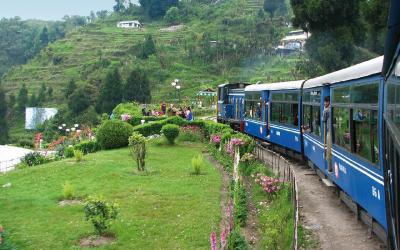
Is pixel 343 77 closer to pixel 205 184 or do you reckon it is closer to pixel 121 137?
pixel 205 184

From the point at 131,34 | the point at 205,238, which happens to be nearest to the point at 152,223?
the point at 205,238

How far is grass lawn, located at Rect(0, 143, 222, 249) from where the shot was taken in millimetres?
11719

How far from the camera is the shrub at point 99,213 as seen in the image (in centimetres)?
1183

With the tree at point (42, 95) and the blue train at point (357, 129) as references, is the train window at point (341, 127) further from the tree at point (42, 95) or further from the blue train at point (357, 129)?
the tree at point (42, 95)

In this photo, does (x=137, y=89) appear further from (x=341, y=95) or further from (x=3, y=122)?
(x=341, y=95)

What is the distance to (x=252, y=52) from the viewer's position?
96.0 m

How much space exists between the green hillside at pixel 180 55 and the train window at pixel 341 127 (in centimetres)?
6226

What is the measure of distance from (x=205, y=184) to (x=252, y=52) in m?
80.3

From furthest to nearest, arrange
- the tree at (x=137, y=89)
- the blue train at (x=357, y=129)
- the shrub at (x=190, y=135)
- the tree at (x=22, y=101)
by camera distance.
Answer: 1. the tree at (x=22, y=101)
2. the tree at (x=137, y=89)
3. the shrub at (x=190, y=135)
4. the blue train at (x=357, y=129)

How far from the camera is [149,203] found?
587 inches

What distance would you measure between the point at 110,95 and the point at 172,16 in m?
75.3

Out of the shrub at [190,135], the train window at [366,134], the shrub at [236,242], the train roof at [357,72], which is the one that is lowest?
the shrub at [236,242]

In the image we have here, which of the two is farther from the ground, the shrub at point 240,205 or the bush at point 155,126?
the bush at point 155,126

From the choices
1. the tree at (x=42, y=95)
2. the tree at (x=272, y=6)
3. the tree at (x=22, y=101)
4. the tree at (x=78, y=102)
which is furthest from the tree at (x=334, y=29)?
the tree at (x=272, y=6)
